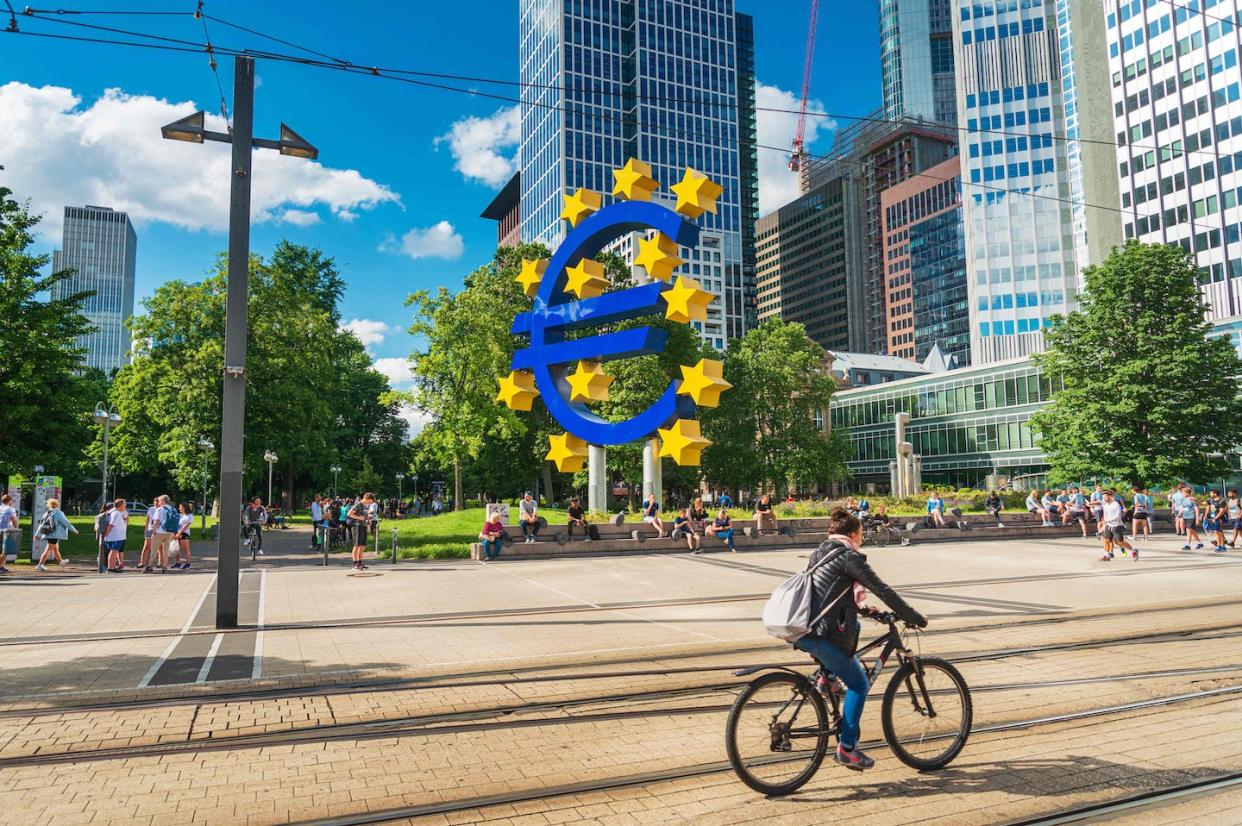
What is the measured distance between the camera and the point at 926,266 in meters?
154

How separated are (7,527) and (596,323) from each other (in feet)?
56.0

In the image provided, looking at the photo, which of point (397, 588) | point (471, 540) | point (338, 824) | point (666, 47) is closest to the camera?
point (338, 824)

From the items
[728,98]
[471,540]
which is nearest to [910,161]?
[728,98]

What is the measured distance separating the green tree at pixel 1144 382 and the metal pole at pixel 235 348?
1468 inches

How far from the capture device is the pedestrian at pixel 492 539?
23.2 m

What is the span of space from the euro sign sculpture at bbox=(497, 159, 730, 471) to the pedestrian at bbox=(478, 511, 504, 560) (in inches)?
179

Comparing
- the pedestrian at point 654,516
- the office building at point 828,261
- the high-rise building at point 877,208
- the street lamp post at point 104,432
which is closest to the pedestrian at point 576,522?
the pedestrian at point 654,516

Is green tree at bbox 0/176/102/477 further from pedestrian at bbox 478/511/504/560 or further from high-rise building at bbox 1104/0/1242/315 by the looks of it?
high-rise building at bbox 1104/0/1242/315

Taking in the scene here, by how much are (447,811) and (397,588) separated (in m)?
12.3

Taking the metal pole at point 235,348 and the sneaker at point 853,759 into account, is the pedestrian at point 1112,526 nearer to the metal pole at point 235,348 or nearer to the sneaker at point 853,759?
the sneaker at point 853,759

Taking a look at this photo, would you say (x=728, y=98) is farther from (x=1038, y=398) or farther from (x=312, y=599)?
(x=312, y=599)

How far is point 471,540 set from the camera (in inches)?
1099

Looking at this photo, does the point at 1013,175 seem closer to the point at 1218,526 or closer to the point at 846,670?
the point at 1218,526

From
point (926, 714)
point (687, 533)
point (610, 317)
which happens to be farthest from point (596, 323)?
point (926, 714)
